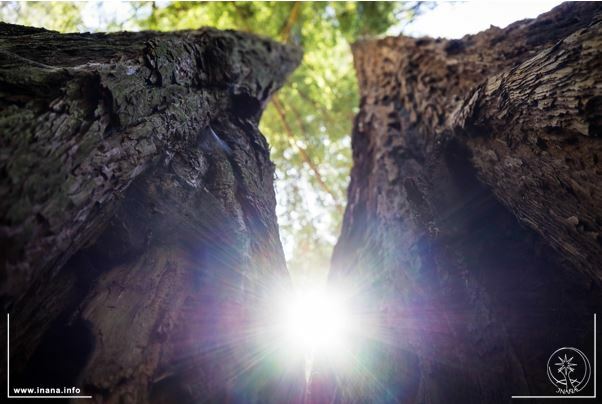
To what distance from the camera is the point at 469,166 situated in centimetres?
299

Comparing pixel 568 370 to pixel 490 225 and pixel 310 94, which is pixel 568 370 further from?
pixel 310 94

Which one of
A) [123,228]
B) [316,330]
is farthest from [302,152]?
[123,228]

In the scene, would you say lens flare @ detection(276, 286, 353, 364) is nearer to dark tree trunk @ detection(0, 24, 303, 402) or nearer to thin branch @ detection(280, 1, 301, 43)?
dark tree trunk @ detection(0, 24, 303, 402)

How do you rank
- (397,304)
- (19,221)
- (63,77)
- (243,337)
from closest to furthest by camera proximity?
A: (19,221)
(63,77)
(243,337)
(397,304)

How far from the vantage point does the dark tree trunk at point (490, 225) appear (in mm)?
1897

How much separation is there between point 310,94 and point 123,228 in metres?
6.58

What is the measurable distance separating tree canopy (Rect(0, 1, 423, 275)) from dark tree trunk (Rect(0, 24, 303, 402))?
3902 mm

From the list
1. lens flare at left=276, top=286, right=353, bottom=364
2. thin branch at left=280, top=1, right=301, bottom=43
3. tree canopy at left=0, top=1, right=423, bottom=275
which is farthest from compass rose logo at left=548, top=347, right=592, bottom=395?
thin branch at left=280, top=1, right=301, bottom=43

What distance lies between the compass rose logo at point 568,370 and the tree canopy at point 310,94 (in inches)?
184

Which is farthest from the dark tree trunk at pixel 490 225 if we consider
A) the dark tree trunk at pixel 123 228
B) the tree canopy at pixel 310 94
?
the tree canopy at pixel 310 94

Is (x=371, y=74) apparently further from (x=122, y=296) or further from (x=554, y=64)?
(x=122, y=296)

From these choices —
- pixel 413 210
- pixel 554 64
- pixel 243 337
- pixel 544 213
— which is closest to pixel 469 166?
pixel 413 210

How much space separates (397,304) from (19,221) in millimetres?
2436

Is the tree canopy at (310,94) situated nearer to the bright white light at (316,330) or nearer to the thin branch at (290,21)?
the thin branch at (290,21)
